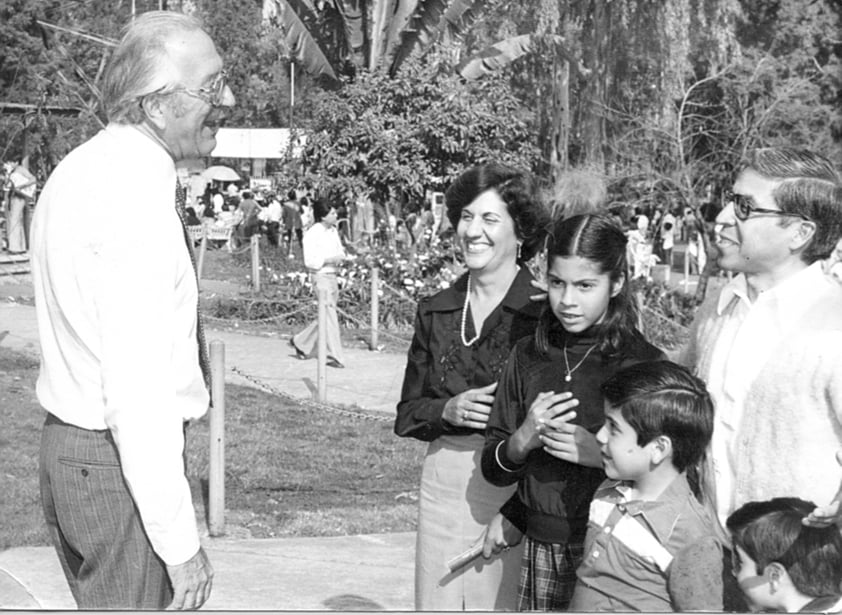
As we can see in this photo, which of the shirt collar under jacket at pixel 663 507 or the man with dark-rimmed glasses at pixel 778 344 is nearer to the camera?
the man with dark-rimmed glasses at pixel 778 344

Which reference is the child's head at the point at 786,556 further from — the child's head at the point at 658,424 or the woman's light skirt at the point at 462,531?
the woman's light skirt at the point at 462,531

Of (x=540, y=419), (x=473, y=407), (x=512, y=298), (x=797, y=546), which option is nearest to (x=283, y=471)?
(x=512, y=298)

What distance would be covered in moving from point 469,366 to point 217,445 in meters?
2.97

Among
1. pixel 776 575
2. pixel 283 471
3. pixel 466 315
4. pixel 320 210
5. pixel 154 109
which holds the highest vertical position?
pixel 154 109

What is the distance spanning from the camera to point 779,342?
2.94 metres

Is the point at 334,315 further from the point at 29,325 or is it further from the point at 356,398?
the point at 29,325

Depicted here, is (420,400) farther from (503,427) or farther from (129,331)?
(129,331)

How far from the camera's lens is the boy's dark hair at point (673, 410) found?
3.02 m

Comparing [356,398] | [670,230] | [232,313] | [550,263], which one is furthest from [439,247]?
[550,263]

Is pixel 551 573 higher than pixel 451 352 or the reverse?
the reverse

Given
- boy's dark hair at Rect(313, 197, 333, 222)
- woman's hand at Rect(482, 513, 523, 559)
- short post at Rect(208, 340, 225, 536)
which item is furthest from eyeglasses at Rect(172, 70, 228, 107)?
boy's dark hair at Rect(313, 197, 333, 222)

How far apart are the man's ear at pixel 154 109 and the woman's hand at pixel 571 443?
4.05 feet

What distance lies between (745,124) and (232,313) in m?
7.19

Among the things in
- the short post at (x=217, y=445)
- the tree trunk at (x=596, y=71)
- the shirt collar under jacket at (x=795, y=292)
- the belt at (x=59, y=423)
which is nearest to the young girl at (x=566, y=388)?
the shirt collar under jacket at (x=795, y=292)
